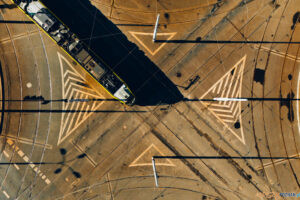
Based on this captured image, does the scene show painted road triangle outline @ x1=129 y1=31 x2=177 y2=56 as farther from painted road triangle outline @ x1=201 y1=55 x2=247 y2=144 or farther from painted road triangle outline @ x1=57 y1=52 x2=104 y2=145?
painted road triangle outline @ x1=57 y1=52 x2=104 y2=145

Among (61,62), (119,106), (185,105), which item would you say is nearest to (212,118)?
(185,105)

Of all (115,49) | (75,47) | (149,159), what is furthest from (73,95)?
(149,159)

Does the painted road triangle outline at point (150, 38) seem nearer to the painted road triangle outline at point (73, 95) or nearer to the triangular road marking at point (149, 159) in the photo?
the painted road triangle outline at point (73, 95)

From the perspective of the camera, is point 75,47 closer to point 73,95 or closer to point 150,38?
point 73,95

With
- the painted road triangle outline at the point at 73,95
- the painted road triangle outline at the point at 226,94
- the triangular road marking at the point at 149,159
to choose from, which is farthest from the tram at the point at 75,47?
the painted road triangle outline at the point at 226,94

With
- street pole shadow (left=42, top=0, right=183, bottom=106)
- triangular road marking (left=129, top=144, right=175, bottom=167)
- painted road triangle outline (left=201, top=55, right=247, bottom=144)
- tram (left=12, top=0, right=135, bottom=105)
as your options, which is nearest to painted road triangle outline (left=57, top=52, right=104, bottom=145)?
tram (left=12, top=0, right=135, bottom=105)
